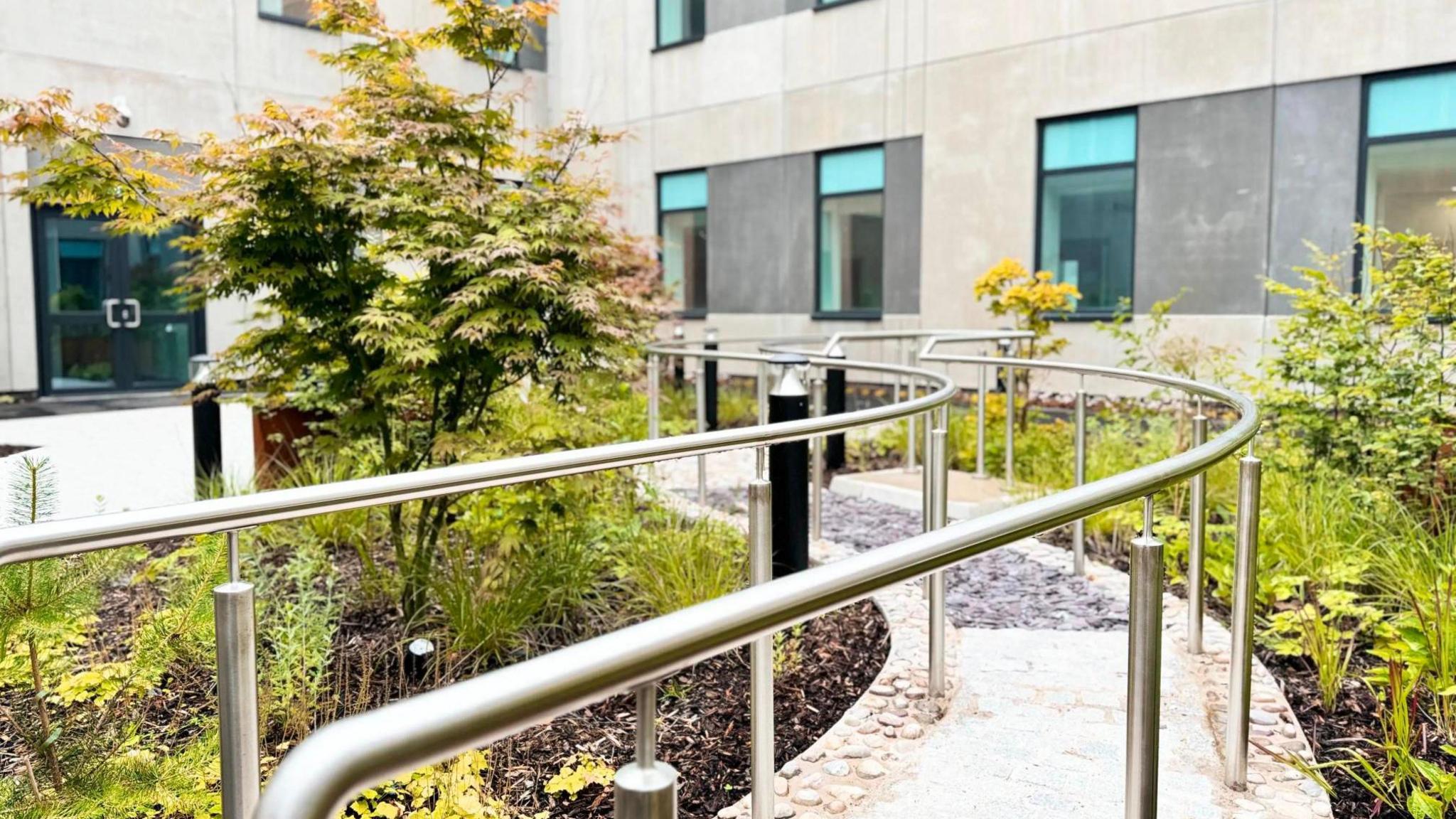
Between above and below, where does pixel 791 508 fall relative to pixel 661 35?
below

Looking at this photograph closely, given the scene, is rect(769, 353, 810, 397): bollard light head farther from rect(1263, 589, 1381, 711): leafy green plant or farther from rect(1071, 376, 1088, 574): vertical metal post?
rect(1263, 589, 1381, 711): leafy green plant

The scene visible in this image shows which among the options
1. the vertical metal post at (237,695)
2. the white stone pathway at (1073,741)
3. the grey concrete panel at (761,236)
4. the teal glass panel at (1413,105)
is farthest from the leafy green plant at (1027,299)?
the vertical metal post at (237,695)

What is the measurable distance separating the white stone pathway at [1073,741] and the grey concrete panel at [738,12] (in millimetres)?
11642

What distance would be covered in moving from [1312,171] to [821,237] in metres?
5.89

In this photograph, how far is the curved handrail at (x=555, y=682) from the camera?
80 cm

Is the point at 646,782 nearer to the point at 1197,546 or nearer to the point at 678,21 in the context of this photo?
the point at 1197,546

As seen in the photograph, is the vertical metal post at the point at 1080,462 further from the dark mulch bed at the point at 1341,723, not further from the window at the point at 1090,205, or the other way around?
the window at the point at 1090,205

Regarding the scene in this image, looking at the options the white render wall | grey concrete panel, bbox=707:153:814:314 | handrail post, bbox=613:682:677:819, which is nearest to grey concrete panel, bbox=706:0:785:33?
grey concrete panel, bbox=707:153:814:314

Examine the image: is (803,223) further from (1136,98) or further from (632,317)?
(632,317)

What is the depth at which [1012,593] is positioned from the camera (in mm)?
5055

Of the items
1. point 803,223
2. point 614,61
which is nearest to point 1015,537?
point 803,223

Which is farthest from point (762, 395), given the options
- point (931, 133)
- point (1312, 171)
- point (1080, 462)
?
point (931, 133)

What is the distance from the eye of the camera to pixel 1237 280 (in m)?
10.5

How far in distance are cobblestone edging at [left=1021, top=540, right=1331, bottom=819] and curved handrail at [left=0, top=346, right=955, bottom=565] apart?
5.19 feet
